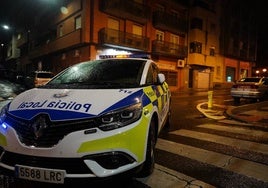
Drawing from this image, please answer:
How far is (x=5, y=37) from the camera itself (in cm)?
6488

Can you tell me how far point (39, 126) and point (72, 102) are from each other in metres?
0.48

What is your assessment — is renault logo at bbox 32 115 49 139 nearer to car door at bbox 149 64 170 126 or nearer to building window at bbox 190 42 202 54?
car door at bbox 149 64 170 126

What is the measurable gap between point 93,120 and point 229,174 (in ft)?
7.92

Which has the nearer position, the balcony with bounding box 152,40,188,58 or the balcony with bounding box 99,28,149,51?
the balcony with bounding box 99,28,149,51

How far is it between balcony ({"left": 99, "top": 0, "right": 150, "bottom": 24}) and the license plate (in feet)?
83.5

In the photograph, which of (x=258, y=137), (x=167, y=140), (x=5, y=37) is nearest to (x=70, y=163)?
(x=167, y=140)

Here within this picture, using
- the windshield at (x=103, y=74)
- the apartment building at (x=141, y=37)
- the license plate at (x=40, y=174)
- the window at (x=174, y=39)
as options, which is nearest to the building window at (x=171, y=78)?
the apartment building at (x=141, y=37)

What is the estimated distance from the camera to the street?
3.99 m

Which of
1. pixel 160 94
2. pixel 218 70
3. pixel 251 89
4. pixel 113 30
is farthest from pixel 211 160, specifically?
pixel 218 70

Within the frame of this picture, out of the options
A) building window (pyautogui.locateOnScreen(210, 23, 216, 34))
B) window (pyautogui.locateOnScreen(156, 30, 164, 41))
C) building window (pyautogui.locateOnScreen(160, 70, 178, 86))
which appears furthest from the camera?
building window (pyautogui.locateOnScreen(210, 23, 216, 34))

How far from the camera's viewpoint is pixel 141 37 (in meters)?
30.9

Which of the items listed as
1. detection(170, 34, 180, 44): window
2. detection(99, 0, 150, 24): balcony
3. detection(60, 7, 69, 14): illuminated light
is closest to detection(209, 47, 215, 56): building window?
detection(170, 34, 180, 44): window

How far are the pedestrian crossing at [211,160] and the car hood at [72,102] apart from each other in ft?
4.11

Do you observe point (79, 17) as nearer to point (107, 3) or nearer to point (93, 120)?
point (107, 3)
